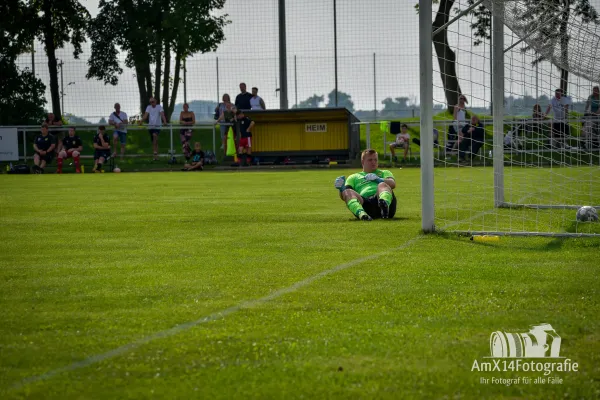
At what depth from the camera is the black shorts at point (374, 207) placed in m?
11.8

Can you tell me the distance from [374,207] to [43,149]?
2158 centimetres

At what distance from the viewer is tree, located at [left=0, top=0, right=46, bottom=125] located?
37.8m

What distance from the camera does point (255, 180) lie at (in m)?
22.4

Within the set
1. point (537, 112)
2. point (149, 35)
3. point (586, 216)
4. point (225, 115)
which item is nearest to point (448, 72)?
point (537, 112)

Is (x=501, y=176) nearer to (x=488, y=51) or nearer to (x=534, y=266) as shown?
(x=488, y=51)

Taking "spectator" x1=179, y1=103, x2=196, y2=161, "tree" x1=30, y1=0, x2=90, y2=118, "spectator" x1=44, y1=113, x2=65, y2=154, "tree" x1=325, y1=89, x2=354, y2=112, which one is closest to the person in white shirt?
"spectator" x1=179, y1=103, x2=196, y2=161

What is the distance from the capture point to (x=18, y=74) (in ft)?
126

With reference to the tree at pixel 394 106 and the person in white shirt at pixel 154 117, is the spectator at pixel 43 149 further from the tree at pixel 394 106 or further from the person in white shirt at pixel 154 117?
the tree at pixel 394 106

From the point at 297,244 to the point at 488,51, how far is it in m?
5.94

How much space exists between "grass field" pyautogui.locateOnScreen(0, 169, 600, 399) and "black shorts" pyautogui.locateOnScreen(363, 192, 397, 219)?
97cm

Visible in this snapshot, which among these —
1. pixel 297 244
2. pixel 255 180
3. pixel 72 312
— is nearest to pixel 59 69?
pixel 255 180

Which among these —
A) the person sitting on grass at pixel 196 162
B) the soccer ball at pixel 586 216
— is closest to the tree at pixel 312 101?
the person sitting on grass at pixel 196 162

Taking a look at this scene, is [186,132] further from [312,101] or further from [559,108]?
[559,108]

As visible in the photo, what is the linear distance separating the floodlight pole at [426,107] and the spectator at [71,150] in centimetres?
2190
